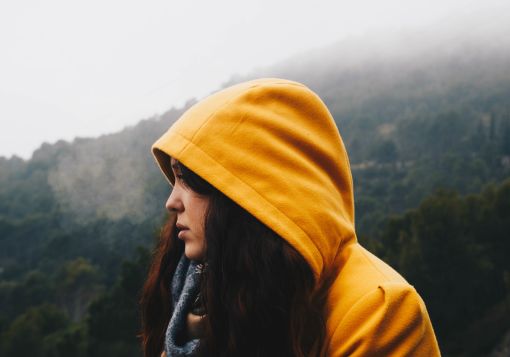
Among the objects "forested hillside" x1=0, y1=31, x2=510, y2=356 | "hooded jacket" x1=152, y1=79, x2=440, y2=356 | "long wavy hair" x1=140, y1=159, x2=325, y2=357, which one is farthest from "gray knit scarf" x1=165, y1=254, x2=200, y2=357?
"forested hillside" x1=0, y1=31, x2=510, y2=356

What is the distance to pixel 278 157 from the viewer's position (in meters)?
1.40

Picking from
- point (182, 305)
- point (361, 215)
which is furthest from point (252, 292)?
point (361, 215)

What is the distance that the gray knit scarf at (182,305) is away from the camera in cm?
145

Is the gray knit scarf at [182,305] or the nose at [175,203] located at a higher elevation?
the nose at [175,203]

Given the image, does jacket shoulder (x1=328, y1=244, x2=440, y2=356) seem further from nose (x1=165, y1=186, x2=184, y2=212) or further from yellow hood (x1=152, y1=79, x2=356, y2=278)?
nose (x1=165, y1=186, x2=184, y2=212)

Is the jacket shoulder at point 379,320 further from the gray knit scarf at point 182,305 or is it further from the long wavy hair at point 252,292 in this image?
the gray knit scarf at point 182,305

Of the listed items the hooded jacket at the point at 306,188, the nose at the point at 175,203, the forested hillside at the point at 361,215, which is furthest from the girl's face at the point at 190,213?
the forested hillside at the point at 361,215

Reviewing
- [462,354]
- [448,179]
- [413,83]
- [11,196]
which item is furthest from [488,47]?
[462,354]

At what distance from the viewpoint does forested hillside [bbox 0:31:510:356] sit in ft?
64.9

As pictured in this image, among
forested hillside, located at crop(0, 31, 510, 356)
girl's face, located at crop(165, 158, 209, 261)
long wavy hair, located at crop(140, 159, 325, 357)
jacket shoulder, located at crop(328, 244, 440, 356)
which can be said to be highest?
girl's face, located at crop(165, 158, 209, 261)

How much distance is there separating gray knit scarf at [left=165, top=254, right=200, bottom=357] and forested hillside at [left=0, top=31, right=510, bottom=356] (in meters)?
1.48

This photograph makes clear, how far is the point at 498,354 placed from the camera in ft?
54.5

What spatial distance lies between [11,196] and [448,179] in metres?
45.1

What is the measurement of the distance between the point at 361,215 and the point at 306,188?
38.8 meters
